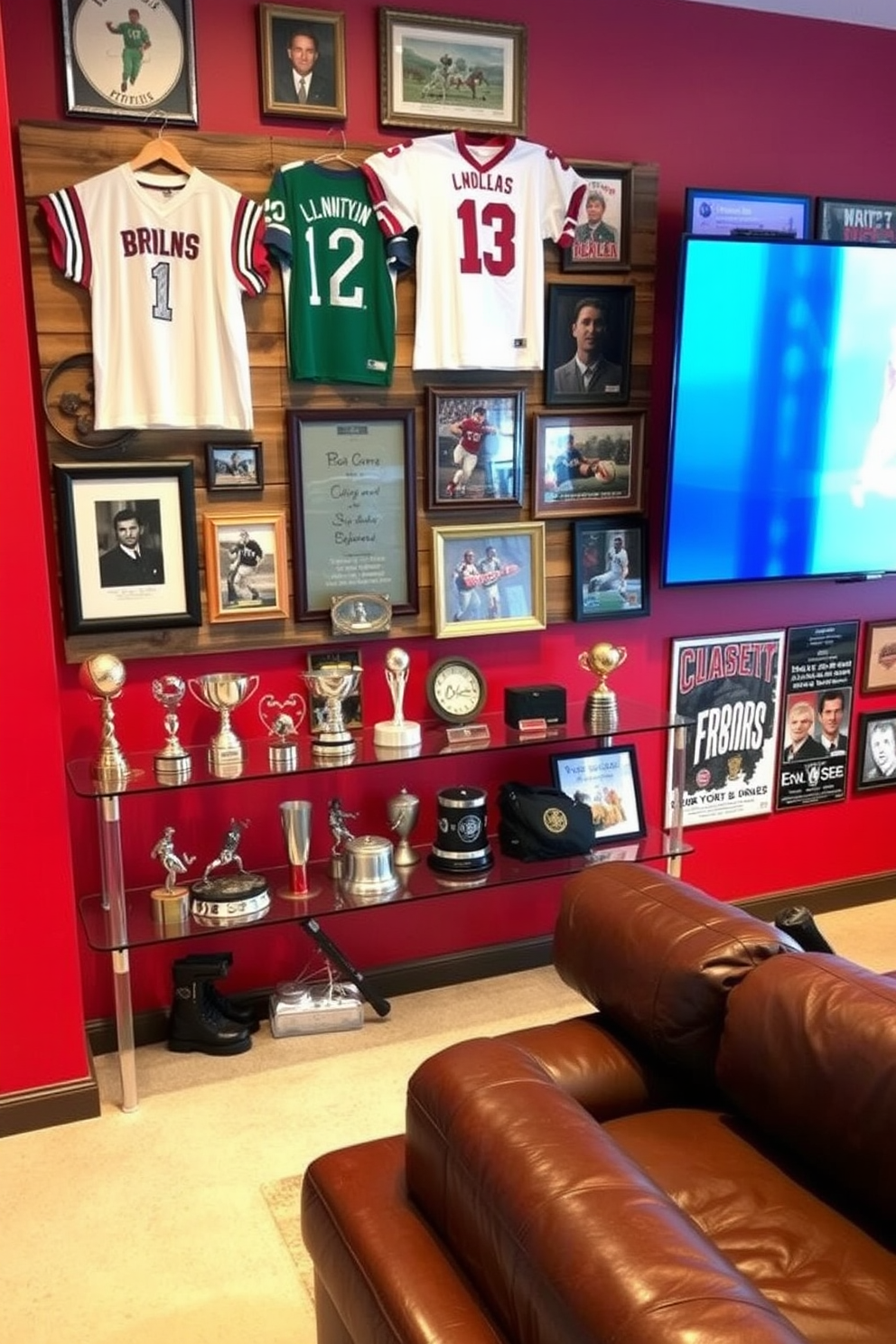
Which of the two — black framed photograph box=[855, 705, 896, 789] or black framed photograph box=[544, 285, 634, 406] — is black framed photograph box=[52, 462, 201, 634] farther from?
black framed photograph box=[855, 705, 896, 789]

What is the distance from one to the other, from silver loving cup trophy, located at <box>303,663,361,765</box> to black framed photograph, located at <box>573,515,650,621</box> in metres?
0.78

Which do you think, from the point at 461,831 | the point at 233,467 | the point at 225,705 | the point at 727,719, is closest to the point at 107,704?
the point at 225,705

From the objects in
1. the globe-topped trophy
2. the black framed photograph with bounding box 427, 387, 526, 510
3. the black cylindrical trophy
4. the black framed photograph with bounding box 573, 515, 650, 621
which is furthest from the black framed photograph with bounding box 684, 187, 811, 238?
the black cylindrical trophy

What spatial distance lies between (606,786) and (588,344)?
1.33 m

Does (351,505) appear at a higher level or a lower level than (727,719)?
higher

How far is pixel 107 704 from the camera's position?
269 centimetres

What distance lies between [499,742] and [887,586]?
1648 millimetres

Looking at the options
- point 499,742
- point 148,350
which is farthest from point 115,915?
point 148,350

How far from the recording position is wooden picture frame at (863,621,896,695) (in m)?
3.80

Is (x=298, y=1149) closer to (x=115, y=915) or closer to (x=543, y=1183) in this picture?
(x=115, y=915)

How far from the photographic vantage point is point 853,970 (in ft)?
5.51

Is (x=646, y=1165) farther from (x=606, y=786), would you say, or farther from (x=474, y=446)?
(x=474, y=446)

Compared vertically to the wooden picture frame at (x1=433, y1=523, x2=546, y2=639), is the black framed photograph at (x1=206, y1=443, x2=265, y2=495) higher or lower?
higher

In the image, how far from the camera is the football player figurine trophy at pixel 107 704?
2.63m
